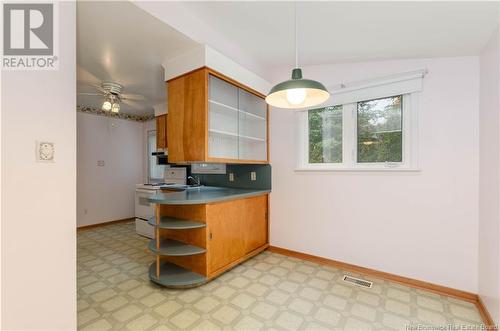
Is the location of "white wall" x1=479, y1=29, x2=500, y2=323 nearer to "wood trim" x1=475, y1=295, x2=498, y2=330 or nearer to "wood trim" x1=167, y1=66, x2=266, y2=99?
"wood trim" x1=475, y1=295, x2=498, y2=330

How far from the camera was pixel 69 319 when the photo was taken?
4.68 ft

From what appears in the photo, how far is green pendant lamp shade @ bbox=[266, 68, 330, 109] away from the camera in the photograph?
1.36 metres

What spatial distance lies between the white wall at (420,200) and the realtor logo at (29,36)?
8.48ft

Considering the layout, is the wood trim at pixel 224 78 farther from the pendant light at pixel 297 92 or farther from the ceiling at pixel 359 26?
the pendant light at pixel 297 92

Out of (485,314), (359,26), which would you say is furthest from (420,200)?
(359,26)

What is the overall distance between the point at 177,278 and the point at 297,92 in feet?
6.95

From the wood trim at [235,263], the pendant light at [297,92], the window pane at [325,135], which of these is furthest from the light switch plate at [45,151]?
the window pane at [325,135]

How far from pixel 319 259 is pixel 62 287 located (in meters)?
2.57

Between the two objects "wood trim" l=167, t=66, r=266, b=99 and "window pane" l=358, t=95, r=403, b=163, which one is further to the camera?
"window pane" l=358, t=95, r=403, b=163

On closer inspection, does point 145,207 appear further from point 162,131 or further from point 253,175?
point 253,175

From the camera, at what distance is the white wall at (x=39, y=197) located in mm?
1183

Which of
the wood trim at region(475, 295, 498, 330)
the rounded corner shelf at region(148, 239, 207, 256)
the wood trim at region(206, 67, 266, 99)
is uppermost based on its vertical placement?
the wood trim at region(206, 67, 266, 99)

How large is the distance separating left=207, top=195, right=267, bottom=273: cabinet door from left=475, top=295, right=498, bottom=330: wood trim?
2.22 m

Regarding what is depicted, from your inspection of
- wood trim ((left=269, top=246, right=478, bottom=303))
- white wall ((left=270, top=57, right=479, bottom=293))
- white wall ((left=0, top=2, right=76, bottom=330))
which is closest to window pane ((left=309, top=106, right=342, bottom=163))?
white wall ((left=270, top=57, right=479, bottom=293))
